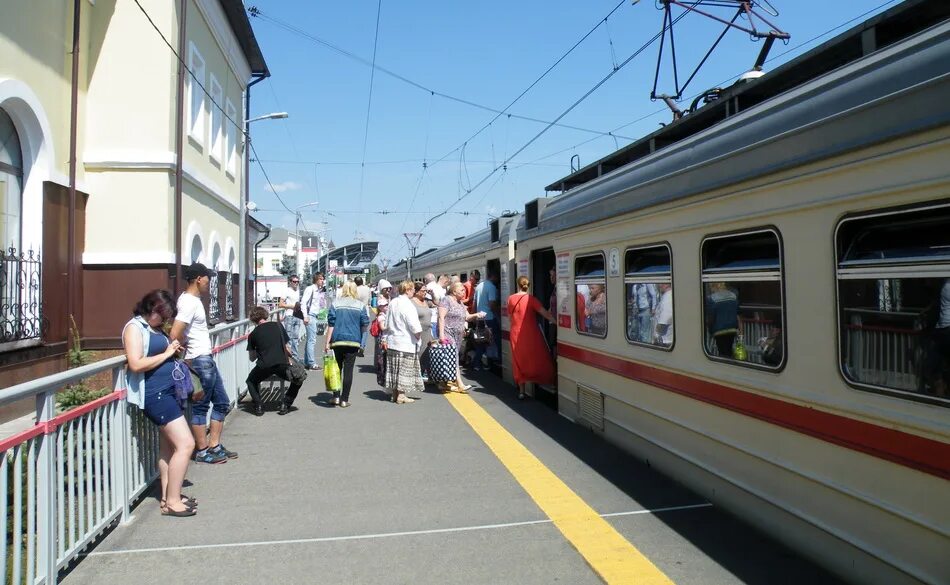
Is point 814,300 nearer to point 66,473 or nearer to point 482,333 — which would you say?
point 66,473

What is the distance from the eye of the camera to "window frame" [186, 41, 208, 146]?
12.0 m

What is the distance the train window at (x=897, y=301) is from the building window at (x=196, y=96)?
36.3 ft

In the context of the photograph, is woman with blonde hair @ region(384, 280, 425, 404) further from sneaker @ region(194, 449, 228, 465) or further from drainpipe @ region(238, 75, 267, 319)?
drainpipe @ region(238, 75, 267, 319)

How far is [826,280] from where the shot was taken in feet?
11.7

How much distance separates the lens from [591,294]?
23.1ft

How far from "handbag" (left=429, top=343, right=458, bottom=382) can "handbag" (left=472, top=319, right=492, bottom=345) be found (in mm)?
1897

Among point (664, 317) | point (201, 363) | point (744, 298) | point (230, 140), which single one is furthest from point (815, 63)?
point (230, 140)

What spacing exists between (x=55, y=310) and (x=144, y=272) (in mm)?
1421

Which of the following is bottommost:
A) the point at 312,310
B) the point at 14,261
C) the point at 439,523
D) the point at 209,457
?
the point at 439,523

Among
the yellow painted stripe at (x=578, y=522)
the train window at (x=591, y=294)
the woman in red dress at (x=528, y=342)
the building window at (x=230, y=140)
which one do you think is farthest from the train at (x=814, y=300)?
the building window at (x=230, y=140)

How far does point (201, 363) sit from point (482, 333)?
644cm

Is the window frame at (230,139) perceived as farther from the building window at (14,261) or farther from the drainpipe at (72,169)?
the building window at (14,261)

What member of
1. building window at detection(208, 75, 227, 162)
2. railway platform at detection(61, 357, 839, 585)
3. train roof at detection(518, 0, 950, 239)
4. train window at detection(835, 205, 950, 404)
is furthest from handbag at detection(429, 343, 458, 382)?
building window at detection(208, 75, 227, 162)

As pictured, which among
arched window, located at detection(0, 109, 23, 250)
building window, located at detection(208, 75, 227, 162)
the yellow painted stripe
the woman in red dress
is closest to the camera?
the yellow painted stripe
